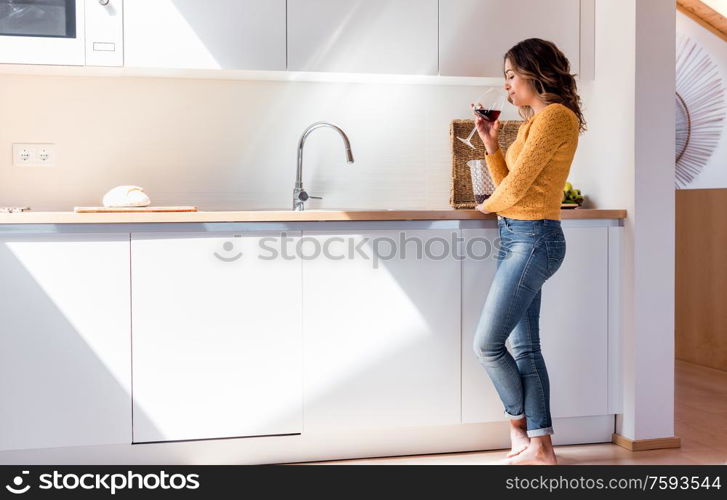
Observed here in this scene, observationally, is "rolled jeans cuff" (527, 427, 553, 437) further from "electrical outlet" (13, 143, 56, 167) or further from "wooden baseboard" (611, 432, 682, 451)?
"electrical outlet" (13, 143, 56, 167)

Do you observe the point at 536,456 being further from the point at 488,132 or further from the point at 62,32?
the point at 62,32

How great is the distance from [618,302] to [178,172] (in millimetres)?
1793

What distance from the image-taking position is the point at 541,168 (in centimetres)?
237

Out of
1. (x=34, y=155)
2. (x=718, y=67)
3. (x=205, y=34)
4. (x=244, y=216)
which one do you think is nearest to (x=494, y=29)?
(x=205, y=34)

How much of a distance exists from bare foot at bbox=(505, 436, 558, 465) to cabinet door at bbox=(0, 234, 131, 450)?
1.31 m

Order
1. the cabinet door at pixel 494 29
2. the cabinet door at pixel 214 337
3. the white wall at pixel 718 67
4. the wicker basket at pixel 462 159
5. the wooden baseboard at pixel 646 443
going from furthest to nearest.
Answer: the white wall at pixel 718 67 → the wicker basket at pixel 462 159 → the cabinet door at pixel 494 29 → the wooden baseboard at pixel 646 443 → the cabinet door at pixel 214 337

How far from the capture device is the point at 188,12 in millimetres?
2781

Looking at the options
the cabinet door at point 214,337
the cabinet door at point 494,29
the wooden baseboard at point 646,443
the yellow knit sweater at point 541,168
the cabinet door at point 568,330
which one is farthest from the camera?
the cabinet door at point 494,29

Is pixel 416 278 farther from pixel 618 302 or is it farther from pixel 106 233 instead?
pixel 106 233

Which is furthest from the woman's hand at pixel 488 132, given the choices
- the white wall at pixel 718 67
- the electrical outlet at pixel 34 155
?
the white wall at pixel 718 67

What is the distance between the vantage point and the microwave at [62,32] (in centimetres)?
267

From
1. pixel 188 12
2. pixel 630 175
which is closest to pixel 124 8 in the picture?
pixel 188 12

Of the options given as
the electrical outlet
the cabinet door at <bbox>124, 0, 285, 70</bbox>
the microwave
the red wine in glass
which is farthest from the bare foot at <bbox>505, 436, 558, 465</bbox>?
the electrical outlet

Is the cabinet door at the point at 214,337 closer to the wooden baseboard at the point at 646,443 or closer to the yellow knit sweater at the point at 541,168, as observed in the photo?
the yellow knit sweater at the point at 541,168
